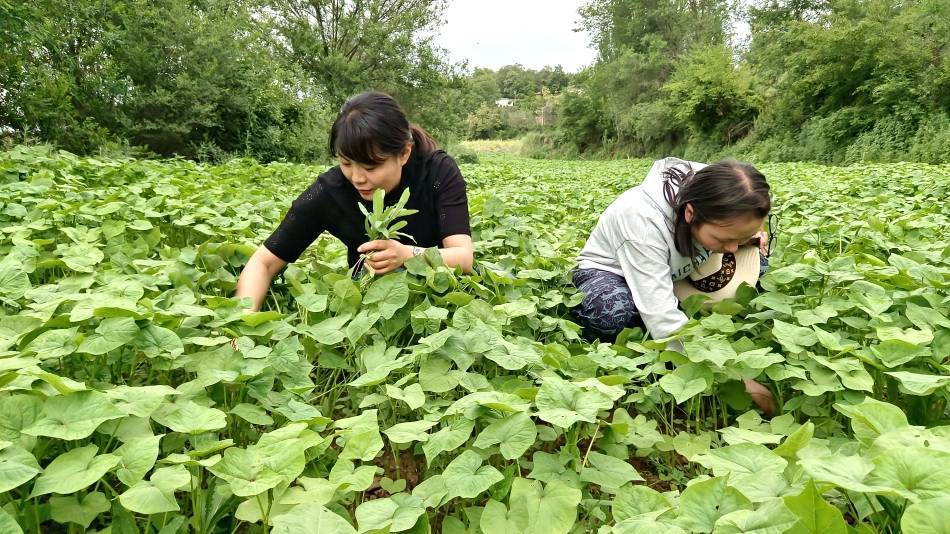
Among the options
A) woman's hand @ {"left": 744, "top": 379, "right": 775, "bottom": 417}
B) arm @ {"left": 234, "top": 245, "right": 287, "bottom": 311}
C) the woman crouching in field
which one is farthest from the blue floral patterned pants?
arm @ {"left": 234, "top": 245, "right": 287, "bottom": 311}

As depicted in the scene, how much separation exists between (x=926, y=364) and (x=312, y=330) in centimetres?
175

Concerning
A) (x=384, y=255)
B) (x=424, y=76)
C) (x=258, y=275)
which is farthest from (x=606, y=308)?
(x=424, y=76)

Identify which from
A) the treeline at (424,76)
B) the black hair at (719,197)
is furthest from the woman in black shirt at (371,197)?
the treeline at (424,76)

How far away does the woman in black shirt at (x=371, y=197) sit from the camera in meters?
2.00

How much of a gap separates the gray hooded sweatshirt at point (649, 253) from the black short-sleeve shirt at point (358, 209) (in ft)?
2.07

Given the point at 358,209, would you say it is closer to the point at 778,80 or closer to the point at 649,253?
the point at 649,253

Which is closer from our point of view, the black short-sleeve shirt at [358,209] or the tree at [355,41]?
the black short-sleeve shirt at [358,209]

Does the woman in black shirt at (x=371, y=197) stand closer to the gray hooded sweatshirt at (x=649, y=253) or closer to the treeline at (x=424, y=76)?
the gray hooded sweatshirt at (x=649, y=253)

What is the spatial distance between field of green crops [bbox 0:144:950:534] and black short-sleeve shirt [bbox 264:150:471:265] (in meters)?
0.19

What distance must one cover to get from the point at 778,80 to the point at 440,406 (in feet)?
82.7

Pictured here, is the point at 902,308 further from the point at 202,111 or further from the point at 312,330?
the point at 202,111

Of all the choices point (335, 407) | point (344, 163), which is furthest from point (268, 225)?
point (335, 407)

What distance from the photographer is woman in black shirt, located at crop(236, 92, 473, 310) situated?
2.00 metres

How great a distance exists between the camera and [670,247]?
234 cm
